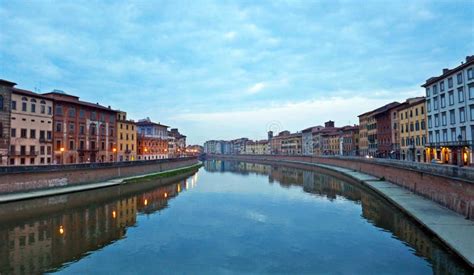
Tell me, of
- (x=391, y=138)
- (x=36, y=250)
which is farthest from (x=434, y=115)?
Result: (x=36, y=250)

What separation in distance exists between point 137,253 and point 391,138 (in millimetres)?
72793

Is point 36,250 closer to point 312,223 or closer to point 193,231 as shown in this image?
point 193,231

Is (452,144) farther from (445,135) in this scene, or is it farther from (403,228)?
(403,228)

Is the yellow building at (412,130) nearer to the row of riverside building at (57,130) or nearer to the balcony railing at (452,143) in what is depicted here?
the balcony railing at (452,143)

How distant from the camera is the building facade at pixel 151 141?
90938 mm

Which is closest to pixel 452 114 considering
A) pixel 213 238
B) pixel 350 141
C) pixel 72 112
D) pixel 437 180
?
pixel 437 180

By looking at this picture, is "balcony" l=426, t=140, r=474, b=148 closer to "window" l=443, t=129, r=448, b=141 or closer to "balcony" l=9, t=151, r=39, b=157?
"window" l=443, t=129, r=448, b=141

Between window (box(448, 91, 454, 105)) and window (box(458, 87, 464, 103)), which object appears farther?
window (box(448, 91, 454, 105))

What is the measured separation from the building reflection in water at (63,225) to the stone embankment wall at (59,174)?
421 cm

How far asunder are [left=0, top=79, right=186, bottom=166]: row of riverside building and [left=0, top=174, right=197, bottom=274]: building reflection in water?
15723mm

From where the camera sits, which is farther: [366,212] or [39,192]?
[39,192]

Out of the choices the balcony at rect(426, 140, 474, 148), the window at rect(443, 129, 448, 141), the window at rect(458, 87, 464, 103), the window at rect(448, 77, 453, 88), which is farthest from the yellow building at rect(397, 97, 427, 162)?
the window at rect(458, 87, 464, 103)

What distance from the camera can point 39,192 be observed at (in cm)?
3831

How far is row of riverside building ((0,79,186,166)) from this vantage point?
45.9m
